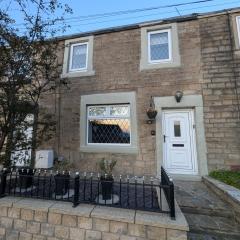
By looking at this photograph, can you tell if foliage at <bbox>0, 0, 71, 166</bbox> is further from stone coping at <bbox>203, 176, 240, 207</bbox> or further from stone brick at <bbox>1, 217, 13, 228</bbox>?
stone coping at <bbox>203, 176, 240, 207</bbox>

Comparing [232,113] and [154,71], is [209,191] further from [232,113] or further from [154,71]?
[154,71]

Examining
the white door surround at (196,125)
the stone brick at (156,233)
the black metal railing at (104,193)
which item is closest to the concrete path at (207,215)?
the black metal railing at (104,193)

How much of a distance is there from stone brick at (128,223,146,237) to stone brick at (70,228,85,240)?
0.75 metres

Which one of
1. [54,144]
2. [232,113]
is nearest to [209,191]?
[232,113]

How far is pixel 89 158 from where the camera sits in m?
7.10

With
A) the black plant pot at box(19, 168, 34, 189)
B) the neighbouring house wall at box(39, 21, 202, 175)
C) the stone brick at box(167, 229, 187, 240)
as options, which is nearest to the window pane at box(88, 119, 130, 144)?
the neighbouring house wall at box(39, 21, 202, 175)

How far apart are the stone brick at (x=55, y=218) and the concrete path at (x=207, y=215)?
211 cm

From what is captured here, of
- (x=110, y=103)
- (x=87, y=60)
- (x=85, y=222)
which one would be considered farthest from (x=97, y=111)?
(x=85, y=222)

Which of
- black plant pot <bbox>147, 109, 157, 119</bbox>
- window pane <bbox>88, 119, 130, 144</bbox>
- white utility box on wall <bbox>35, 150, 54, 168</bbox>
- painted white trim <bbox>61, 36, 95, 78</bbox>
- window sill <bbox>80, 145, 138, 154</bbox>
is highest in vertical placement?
painted white trim <bbox>61, 36, 95, 78</bbox>

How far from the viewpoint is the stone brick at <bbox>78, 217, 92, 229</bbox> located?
327 centimetres

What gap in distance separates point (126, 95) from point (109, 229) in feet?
15.0

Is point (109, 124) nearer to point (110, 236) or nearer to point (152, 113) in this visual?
point (152, 113)

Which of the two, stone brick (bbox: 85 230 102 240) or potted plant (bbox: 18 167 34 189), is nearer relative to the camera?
stone brick (bbox: 85 230 102 240)

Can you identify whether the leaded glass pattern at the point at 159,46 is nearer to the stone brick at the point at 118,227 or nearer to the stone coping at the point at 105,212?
the stone coping at the point at 105,212
